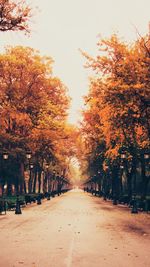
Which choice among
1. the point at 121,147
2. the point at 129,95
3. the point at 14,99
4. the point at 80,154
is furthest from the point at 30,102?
the point at 80,154

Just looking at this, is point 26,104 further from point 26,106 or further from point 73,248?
point 73,248

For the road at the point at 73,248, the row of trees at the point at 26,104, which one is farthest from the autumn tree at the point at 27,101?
the road at the point at 73,248

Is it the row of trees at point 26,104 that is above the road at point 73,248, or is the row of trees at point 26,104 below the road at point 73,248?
above

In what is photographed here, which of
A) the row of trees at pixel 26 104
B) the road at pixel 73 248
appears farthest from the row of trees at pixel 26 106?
the road at pixel 73 248

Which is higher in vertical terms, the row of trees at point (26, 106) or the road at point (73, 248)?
the row of trees at point (26, 106)

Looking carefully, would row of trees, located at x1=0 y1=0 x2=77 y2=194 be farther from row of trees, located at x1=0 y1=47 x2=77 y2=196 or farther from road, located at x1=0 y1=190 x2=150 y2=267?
road, located at x1=0 y1=190 x2=150 y2=267

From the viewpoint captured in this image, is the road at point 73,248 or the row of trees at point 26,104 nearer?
the road at point 73,248

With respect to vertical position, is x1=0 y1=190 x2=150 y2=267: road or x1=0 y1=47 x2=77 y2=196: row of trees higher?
x1=0 y1=47 x2=77 y2=196: row of trees

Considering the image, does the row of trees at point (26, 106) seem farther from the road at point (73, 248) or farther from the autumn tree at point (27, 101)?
the road at point (73, 248)

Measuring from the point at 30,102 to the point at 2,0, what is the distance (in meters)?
29.5

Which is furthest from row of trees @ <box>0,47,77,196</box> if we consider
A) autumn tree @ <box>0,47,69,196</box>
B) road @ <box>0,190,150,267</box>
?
road @ <box>0,190,150,267</box>

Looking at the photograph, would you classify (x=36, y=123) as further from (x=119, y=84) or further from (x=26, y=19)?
(x=26, y=19)

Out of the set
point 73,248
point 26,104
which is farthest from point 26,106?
point 73,248

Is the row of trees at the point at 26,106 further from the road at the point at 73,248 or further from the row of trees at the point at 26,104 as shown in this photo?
the road at the point at 73,248
